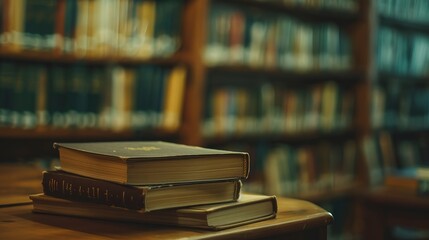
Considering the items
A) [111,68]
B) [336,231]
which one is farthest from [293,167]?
[111,68]

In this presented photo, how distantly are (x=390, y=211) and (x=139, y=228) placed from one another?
2.06 metres

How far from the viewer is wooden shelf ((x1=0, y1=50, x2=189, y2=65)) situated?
268 cm

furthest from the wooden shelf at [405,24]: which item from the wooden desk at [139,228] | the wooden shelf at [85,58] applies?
the wooden desk at [139,228]

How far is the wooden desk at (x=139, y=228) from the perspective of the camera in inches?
35.3

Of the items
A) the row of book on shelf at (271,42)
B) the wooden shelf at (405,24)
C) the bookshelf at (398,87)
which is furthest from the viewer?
the wooden shelf at (405,24)

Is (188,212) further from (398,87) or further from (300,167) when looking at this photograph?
(398,87)

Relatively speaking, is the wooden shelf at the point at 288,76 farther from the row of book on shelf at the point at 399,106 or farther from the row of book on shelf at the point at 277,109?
the row of book on shelf at the point at 399,106

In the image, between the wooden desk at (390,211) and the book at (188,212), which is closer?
the book at (188,212)

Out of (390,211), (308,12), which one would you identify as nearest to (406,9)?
(308,12)

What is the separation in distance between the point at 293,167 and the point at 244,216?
9.59 feet

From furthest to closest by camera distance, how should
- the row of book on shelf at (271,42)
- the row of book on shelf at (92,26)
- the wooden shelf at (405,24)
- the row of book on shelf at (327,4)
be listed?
the wooden shelf at (405,24) → the row of book on shelf at (327,4) → the row of book on shelf at (271,42) → the row of book on shelf at (92,26)

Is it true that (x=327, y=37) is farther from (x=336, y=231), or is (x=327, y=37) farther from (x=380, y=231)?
(x=380, y=231)

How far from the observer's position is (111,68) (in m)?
2.90

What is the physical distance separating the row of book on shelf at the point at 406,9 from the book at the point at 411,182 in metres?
1.66
